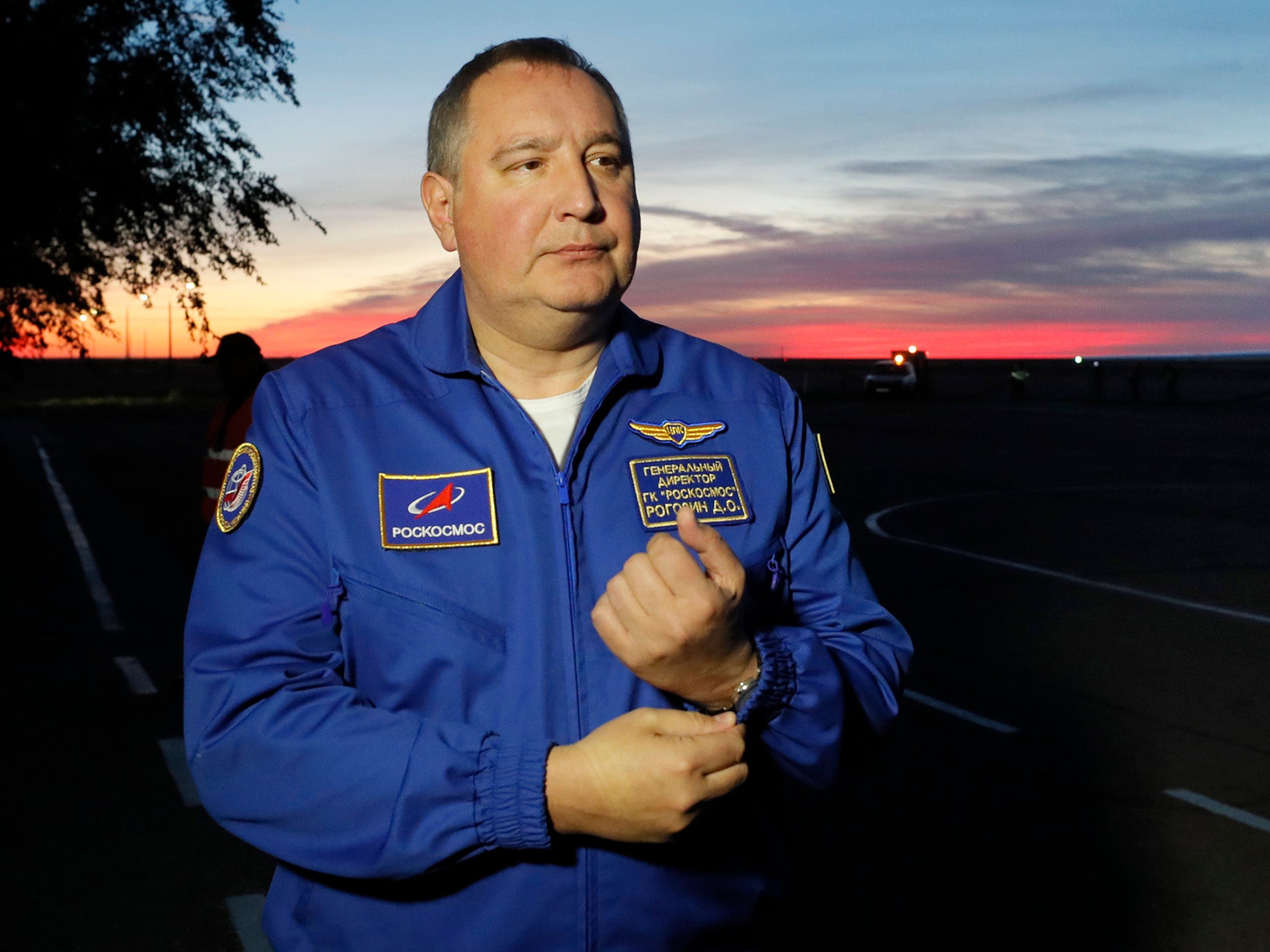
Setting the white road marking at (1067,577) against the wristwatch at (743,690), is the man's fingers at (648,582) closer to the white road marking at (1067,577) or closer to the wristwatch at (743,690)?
the wristwatch at (743,690)

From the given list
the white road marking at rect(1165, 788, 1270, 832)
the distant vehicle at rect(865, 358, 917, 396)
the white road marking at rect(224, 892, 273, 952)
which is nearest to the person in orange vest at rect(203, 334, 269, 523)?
the white road marking at rect(224, 892, 273, 952)

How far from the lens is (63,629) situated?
9.21 m

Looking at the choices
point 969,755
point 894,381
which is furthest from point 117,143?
point 894,381

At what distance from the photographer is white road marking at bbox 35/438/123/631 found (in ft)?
31.5

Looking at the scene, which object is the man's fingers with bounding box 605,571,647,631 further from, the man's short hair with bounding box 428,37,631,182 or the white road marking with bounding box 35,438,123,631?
the white road marking with bounding box 35,438,123,631

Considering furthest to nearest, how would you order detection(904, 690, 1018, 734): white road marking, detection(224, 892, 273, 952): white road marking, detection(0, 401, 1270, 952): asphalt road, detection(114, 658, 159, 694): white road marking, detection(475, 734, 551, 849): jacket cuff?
detection(114, 658, 159, 694): white road marking, detection(904, 690, 1018, 734): white road marking, detection(0, 401, 1270, 952): asphalt road, detection(224, 892, 273, 952): white road marking, detection(475, 734, 551, 849): jacket cuff

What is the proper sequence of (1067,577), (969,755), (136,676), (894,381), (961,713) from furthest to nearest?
(894,381) → (1067,577) → (136,676) → (961,713) → (969,755)

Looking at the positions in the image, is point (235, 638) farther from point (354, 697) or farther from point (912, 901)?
point (912, 901)

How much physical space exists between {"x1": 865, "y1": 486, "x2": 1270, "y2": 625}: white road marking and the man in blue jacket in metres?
8.28

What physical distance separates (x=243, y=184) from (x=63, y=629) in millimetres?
10243

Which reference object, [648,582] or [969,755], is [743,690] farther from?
[969,755]

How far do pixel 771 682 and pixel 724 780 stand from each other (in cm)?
15

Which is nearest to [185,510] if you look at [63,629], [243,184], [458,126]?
[243,184]

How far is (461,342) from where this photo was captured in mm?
1884
